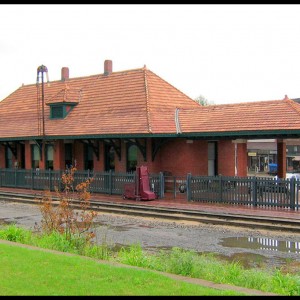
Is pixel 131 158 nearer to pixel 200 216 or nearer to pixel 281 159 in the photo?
pixel 281 159

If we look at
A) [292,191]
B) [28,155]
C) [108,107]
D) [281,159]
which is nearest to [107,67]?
[108,107]

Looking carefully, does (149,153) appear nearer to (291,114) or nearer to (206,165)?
(206,165)

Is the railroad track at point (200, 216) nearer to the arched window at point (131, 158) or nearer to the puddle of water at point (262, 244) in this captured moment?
the puddle of water at point (262, 244)

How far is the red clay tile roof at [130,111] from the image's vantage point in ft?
65.9

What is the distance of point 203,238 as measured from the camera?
12.9 metres

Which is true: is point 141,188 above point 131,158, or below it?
below

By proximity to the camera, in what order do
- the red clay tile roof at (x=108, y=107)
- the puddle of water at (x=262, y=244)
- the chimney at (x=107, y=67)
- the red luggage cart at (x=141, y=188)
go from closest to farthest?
1. the puddle of water at (x=262, y=244)
2. the red luggage cart at (x=141, y=188)
3. the red clay tile roof at (x=108, y=107)
4. the chimney at (x=107, y=67)

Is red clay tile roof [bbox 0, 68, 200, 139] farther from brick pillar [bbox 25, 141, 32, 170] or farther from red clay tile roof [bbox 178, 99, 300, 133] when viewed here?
red clay tile roof [bbox 178, 99, 300, 133]

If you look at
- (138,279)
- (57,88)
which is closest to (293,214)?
(138,279)

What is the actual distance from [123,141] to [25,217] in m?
8.72

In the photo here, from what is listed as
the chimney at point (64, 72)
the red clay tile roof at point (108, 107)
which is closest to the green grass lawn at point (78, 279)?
the red clay tile roof at point (108, 107)

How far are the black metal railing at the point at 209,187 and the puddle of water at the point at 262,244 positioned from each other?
4.46 metres

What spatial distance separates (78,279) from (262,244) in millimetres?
6803

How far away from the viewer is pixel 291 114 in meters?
19.0
